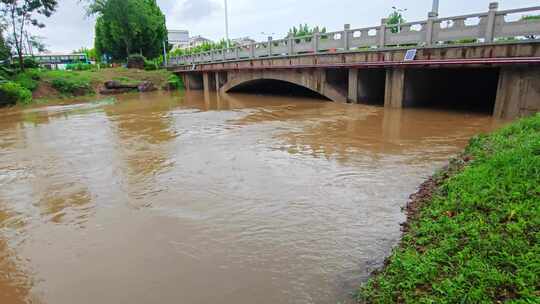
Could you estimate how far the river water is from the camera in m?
3.57

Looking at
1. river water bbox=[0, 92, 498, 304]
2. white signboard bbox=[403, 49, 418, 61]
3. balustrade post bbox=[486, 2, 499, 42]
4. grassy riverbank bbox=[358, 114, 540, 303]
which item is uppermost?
balustrade post bbox=[486, 2, 499, 42]

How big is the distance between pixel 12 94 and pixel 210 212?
24.6 metres

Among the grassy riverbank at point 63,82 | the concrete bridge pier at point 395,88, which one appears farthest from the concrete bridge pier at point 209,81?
the concrete bridge pier at point 395,88

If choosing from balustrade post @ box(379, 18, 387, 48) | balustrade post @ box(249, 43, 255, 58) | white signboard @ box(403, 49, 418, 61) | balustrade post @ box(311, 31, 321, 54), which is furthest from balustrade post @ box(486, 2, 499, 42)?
balustrade post @ box(249, 43, 255, 58)

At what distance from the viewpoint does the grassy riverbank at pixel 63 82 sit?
80.9 feet

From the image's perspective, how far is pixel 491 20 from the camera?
36.6 ft

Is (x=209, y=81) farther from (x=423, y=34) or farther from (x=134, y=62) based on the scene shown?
(x=423, y=34)

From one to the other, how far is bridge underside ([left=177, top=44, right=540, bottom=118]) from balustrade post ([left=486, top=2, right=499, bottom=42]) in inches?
14.8

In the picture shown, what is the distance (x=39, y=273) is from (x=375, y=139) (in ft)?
25.7

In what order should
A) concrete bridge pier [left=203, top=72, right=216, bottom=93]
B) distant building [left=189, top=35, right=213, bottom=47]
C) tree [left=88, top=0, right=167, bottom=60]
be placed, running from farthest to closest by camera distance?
1. distant building [left=189, top=35, right=213, bottom=47]
2. tree [left=88, top=0, right=167, bottom=60]
3. concrete bridge pier [left=203, top=72, right=216, bottom=93]

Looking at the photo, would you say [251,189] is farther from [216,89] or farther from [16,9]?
[16,9]

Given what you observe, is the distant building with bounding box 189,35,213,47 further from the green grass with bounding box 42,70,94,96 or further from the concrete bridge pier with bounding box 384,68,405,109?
the concrete bridge pier with bounding box 384,68,405,109

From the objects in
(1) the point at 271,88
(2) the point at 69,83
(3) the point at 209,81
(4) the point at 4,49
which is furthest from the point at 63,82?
(1) the point at 271,88

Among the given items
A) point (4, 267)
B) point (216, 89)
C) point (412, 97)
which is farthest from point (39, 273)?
point (216, 89)
